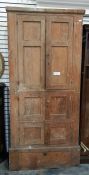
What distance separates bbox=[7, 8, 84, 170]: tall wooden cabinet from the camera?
Result: 3479mm

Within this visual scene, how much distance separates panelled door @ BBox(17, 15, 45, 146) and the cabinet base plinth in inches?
5.6

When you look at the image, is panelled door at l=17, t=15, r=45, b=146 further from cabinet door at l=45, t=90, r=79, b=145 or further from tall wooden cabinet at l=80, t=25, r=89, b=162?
tall wooden cabinet at l=80, t=25, r=89, b=162

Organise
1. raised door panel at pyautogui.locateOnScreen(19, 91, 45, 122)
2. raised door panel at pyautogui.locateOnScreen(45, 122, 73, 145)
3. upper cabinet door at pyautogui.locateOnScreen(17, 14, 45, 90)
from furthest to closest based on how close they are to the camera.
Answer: raised door panel at pyautogui.locateOnScreen(45, 122, 73, 145) < raised door panel at pyautogui.locateOnScreen(19, 91, 45, 122) < upper cabinet door at pyautogui.locateOnScreen(17, 14, 45, 90)

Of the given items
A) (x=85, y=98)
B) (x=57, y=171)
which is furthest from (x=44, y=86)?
(x=57, y=171)

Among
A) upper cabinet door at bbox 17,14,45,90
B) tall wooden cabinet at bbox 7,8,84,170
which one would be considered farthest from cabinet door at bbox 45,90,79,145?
upper cabinet door at bbox 17,14,45,90

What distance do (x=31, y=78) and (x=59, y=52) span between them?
0.55 m

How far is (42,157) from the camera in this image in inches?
149

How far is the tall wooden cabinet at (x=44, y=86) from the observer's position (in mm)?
3479

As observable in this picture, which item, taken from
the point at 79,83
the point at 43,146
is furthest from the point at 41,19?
the point at 43,146

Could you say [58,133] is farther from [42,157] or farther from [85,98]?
[85,98]

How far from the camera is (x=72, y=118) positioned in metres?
3.76

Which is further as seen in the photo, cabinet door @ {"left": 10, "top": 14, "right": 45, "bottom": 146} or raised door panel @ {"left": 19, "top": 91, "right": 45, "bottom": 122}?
raised door panel @ {"left": 19, "top": 91, "right": 45, "bottom": 122}

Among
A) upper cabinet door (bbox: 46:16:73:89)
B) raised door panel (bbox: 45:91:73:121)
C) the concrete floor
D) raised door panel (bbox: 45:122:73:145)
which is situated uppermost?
upper cabinet door (bbox: 46:16:73:89)

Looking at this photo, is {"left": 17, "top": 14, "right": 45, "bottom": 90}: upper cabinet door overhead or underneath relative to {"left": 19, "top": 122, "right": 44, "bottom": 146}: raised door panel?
overhead
